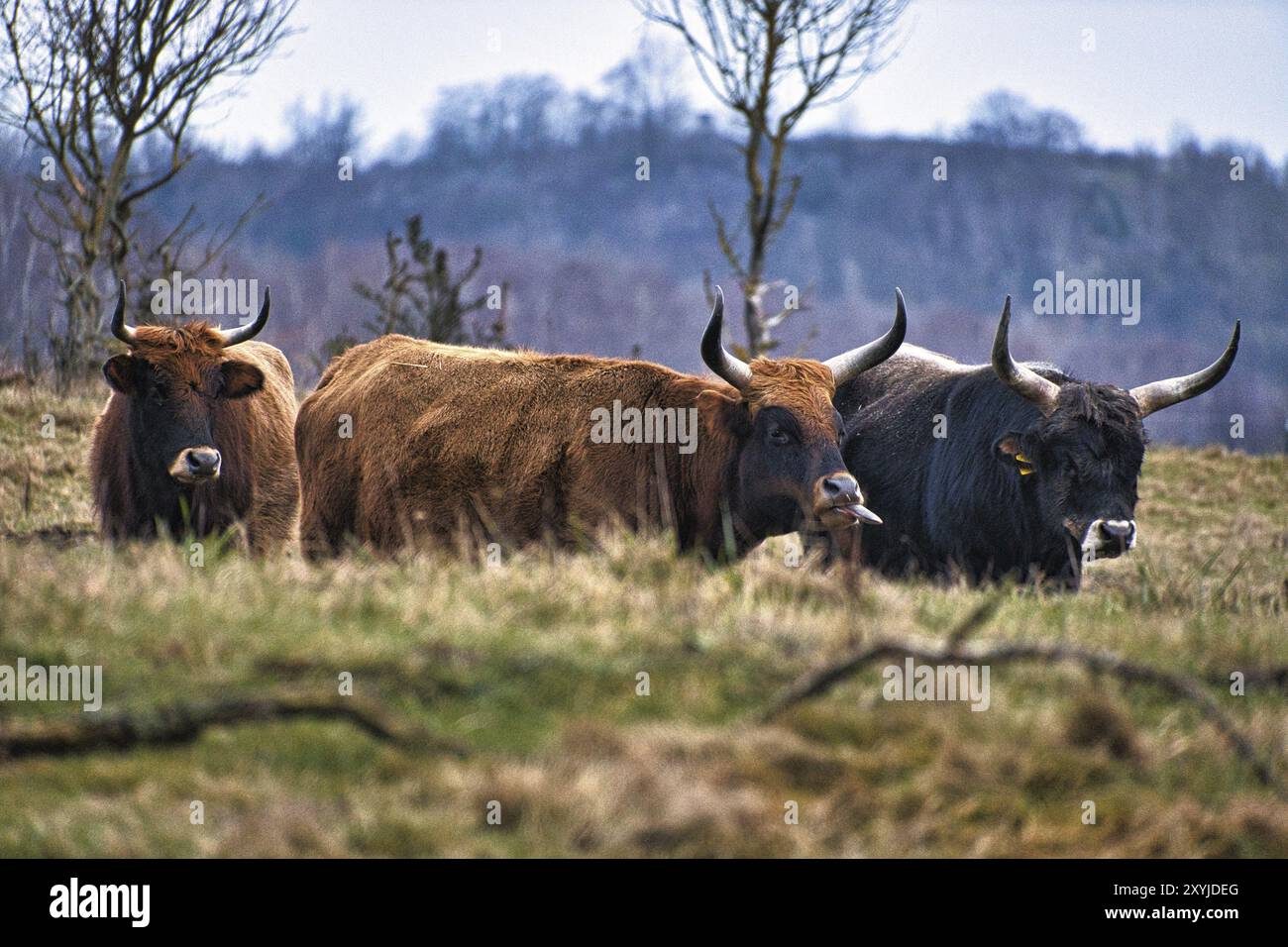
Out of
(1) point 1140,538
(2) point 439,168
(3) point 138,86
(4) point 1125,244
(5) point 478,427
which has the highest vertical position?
(2) point 439,168

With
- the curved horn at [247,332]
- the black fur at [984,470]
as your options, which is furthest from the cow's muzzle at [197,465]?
the black fur at [984,470]

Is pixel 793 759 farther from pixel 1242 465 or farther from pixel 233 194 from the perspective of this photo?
pixel 233 194

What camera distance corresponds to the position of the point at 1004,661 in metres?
4.74

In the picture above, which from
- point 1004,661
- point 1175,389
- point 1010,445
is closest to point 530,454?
point 1010,445

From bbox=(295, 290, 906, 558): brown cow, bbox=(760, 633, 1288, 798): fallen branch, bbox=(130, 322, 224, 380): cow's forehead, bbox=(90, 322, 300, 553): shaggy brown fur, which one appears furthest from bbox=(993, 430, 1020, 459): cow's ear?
bbox=(130, 322, 224, 380): cow's forehead

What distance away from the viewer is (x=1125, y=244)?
370 feet

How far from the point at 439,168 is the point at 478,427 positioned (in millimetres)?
117049

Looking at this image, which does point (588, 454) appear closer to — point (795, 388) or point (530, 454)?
point (530, 454)

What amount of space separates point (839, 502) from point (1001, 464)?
1.73 meters

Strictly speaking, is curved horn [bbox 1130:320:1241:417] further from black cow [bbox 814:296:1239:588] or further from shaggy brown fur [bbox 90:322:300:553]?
shaggy brown fur [bbox 90:322:300:553]

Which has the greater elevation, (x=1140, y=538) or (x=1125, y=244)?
(x=1125, y=244)

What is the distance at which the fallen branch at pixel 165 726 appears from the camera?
411cm

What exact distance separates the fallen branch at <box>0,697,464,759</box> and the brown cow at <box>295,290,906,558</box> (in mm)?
3318
